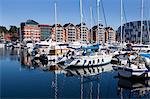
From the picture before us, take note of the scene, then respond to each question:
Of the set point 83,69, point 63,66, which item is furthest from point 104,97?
point 63,66

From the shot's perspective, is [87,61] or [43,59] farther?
[43,59]

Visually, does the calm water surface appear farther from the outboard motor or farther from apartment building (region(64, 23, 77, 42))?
apartment building (region(64, 23, 77, 42))

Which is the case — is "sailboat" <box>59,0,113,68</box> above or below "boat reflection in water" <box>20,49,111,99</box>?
above

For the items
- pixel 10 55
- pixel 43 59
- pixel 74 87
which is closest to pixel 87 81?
pixel 74 87

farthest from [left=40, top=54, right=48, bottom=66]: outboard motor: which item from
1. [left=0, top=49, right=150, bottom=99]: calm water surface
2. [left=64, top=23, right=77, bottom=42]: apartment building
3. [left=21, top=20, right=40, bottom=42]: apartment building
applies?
[left=21, top=20, right=40, bottom=42]: apartment building

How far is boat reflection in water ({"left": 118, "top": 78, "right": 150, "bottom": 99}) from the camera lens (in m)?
15.4

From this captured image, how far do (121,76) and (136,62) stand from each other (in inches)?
59.2

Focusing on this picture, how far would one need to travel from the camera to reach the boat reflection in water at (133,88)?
15406 mm

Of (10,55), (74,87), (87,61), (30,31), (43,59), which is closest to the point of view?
(74,87)

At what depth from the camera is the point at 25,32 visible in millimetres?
96250

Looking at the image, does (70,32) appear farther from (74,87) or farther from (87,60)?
(74,87)

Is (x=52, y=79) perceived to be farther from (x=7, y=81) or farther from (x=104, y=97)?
(x=104, y=97)

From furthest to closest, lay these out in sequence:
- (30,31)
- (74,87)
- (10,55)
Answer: (30,31), (10,55), (74,87)

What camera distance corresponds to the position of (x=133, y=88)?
17.0 metres
